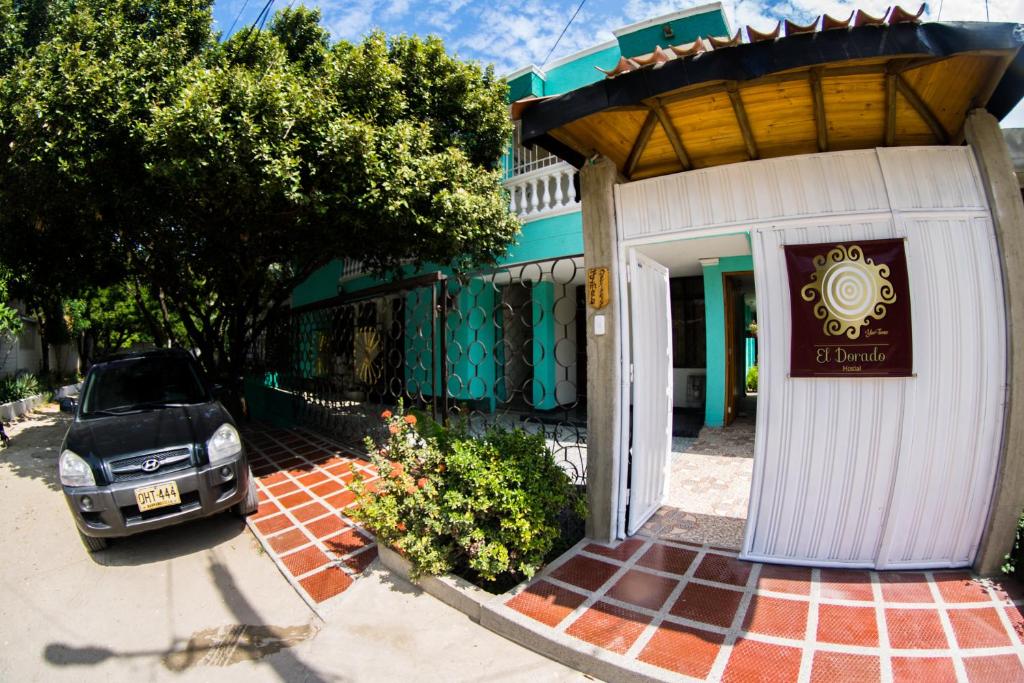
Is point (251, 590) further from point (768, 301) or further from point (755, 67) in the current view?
point (755, 67)

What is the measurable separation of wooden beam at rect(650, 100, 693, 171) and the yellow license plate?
444 cm

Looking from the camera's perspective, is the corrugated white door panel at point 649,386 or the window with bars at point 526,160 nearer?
the corrugated white door panel at point 649,386

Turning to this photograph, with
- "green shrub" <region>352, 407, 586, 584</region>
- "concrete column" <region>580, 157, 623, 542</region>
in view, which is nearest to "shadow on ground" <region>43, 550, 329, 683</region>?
"green shrub" <region>352, 407, 586, 584</region>

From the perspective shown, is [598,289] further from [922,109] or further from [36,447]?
[36,447]

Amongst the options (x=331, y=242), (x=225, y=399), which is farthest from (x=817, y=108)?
(x=225, y=399)

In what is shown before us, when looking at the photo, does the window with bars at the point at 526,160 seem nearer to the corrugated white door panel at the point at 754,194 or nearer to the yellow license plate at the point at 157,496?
the corrugated white door panel at the point at 754,194

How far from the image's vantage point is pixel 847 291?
273cm

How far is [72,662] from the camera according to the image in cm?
252

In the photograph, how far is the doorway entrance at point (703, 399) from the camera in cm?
351

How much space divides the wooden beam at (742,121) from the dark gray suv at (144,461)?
466 cm

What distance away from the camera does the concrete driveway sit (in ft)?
7.83

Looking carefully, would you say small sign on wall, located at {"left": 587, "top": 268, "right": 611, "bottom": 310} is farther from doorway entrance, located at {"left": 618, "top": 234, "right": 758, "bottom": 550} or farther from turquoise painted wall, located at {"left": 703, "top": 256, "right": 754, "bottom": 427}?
turquoise painted wall, located at {"left": 703, "top": 256, "right": 754, "bottom": 427}

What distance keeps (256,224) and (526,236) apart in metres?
4.05

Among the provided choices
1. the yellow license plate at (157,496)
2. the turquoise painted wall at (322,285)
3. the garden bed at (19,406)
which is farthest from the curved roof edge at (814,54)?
the garden bed at (19,406)
